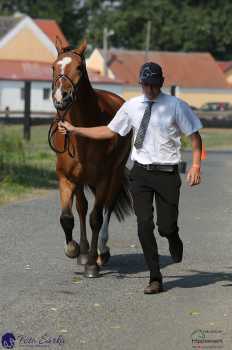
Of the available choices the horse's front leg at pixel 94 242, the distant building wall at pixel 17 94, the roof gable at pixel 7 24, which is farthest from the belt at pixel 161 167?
the roof gable at pixel 7 24

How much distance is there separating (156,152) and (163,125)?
23cm

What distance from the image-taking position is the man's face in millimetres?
8531

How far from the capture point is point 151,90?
8547 mm

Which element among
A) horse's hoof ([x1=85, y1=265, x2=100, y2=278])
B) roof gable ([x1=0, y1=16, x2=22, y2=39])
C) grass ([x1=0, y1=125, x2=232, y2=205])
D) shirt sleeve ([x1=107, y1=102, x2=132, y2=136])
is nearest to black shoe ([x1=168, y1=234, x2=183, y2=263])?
horse's hoof ([x1=85, y1=265, x2=100, y2=278])

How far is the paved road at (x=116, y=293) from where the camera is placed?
705cm

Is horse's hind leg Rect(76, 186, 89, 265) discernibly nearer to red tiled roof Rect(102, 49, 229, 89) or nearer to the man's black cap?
the man's black cap

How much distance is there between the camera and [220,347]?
22.1 feet

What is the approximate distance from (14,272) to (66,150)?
47.1 inches

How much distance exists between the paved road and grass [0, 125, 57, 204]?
11.7 feet

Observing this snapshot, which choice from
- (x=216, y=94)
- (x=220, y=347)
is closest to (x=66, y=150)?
(x=220, y=347)

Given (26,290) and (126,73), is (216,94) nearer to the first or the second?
(126,73)

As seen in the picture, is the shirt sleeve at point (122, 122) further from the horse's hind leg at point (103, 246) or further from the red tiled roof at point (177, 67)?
the red tiled roof at point (177, 67)

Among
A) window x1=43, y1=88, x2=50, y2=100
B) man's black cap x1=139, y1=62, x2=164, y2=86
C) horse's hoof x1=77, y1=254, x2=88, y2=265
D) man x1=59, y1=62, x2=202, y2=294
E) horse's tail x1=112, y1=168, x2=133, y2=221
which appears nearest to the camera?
man's black cap x1=139, y1=62, x2=164, y2=86

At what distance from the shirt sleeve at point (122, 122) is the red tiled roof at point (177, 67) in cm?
7868
